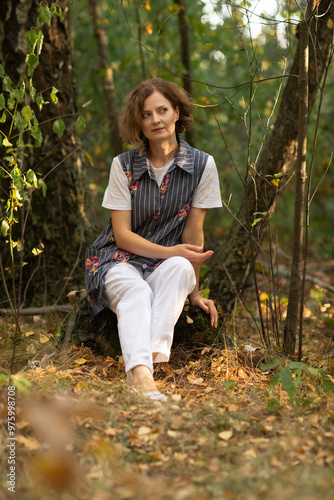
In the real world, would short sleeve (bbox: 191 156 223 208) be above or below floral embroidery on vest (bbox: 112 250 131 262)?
above

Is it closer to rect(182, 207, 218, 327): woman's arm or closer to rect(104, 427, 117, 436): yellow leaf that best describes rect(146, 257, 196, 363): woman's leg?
rect(182, 207, 218, 327): woman's arm

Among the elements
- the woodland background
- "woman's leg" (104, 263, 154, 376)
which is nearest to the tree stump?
the woodland background

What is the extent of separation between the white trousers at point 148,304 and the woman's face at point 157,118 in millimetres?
665

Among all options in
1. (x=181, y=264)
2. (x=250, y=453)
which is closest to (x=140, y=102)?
(x=181, y=264)

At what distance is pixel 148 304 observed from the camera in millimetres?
2549

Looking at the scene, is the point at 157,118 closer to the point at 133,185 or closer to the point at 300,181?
the point at 133,185

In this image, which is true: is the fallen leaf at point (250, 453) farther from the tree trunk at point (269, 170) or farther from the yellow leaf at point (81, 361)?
the tree trunk at point (269, 170)

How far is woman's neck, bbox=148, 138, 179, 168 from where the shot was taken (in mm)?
2889

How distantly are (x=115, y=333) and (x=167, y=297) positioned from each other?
510 millimetres

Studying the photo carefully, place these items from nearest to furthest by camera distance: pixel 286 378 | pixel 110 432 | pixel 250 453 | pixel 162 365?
1. pixel 250 453
2. pixel 110 432
3. pixel 286 378
4. pixel 162 365

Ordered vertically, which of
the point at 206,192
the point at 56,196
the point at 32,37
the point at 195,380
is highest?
the point at 32,37

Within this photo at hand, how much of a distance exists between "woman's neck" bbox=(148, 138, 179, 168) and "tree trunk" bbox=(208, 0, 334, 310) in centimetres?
58

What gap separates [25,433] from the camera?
76.1 inches

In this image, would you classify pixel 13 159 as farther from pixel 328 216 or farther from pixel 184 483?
pixel 328 216
